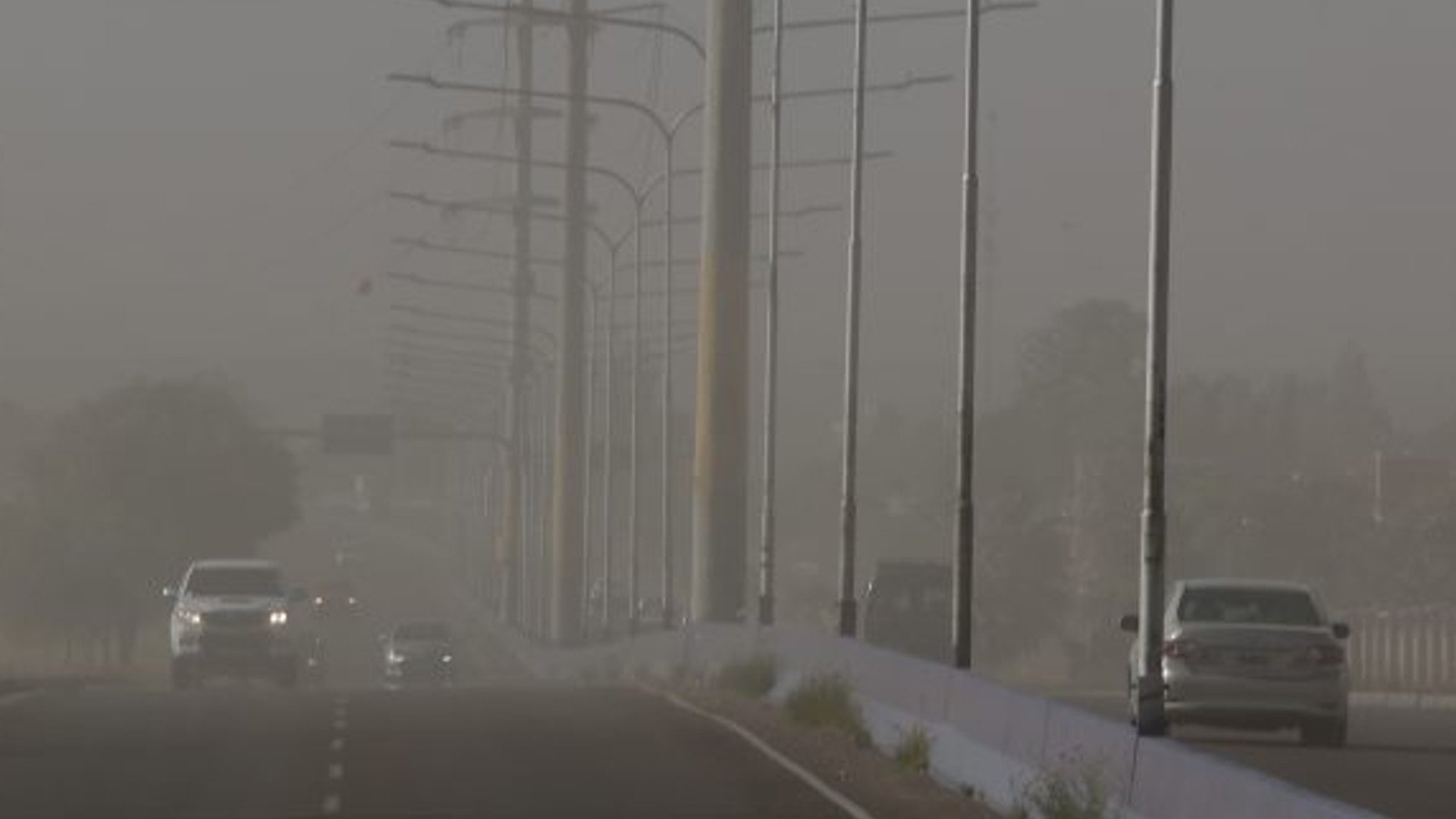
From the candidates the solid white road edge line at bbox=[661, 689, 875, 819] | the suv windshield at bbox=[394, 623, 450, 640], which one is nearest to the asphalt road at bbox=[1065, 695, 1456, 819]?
the solid white road edge line at bbox=[661, 689, 875, 819]

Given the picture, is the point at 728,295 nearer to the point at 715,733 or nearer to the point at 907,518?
the point at 715,733

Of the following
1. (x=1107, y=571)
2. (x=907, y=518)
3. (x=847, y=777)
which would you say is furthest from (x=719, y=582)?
(x=907, y=518)

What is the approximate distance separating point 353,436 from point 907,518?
1740 inches

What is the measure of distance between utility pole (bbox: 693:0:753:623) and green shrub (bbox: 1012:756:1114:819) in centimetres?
3091

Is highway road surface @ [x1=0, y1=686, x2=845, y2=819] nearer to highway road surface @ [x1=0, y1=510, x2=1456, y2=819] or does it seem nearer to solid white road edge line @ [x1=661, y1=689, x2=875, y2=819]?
highway road surface @ [x1=0, y1=510, x2=1456, y2=819]

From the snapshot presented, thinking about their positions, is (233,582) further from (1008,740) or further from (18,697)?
(1008,740)

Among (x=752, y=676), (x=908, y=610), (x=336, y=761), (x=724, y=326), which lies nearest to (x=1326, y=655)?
(x=336, y=761)

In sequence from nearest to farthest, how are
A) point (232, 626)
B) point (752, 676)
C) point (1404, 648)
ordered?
point (752, 676)
point (232, 626)
point (1404, 648)

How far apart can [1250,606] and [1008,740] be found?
39.0ft

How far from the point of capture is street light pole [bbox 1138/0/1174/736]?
1250 inches

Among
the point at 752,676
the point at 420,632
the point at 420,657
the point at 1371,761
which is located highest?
the point at 1371,761

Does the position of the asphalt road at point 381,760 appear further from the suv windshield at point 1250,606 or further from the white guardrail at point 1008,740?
the suv windshield at point 1250,606

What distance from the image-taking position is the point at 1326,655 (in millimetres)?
44406

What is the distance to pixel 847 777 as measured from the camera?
38.2 metres
